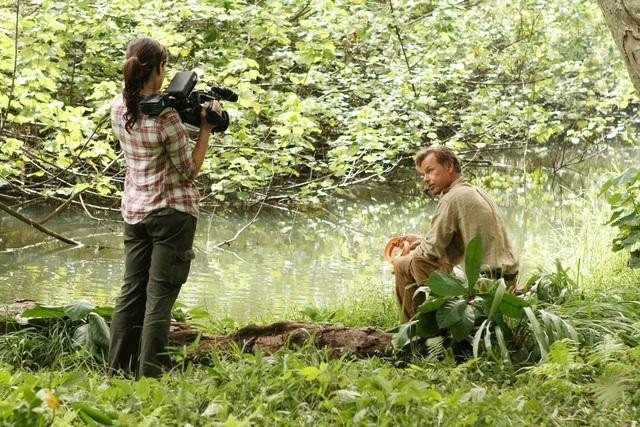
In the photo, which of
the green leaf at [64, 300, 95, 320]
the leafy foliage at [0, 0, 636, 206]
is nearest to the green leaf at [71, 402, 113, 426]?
the green leaf at [64, 300, 95, 320]

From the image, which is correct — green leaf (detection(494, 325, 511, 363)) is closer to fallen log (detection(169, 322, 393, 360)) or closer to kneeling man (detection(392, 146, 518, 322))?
fallen log (detection(169, 322, 393, 360))

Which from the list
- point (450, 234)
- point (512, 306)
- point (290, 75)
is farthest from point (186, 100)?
point (290, 75)

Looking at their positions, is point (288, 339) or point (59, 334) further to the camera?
point (59, 334)

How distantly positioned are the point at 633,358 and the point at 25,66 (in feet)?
20.5

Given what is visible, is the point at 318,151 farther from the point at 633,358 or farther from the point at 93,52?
the point at 633,358

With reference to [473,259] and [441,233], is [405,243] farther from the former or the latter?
[473,259]

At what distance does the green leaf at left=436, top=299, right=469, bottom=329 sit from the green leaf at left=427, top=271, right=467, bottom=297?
0.14ft

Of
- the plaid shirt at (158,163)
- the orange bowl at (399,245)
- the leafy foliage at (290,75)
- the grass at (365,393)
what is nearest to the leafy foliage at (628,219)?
the orange bowl at (399,245)

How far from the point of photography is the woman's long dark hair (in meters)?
3.93

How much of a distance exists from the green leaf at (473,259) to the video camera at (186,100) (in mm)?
1269

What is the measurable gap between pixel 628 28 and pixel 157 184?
2.24 meters

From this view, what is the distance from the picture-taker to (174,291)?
410 centimetres

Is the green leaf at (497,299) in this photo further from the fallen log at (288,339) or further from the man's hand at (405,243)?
the man's hand at (405,243)

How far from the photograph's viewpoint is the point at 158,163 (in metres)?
4.04
